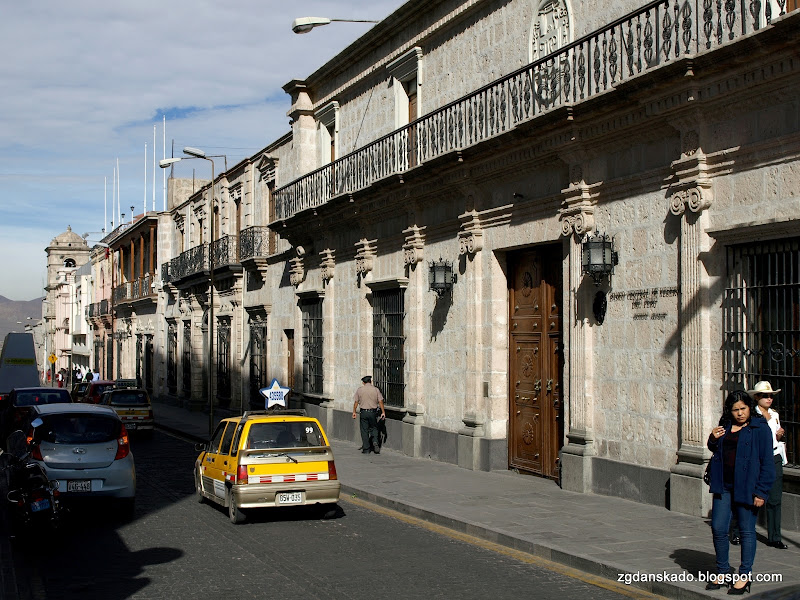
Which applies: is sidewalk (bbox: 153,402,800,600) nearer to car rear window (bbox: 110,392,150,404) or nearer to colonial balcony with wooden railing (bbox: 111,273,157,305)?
car rear window (bbox: 110,392,150,404)

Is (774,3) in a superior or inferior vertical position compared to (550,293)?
superior

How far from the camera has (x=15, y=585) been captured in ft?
29.4

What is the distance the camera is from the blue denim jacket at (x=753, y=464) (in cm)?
782

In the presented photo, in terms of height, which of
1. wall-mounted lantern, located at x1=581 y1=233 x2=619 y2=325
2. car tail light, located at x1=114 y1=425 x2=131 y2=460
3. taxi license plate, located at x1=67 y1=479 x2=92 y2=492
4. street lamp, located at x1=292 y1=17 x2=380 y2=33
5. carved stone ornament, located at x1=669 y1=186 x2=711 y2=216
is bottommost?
taxi license plate, located at x1=67 y1=479 x2=92 y2=492

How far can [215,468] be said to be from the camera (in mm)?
13359

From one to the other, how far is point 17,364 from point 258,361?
1501 cm

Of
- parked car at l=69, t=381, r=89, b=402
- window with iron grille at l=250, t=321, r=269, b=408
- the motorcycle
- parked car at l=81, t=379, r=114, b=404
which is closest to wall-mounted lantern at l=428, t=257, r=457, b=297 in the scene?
the motorcycle

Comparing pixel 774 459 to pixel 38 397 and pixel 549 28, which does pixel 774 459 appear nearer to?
pixel 549 28

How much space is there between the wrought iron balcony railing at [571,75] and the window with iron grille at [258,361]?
1070 centimetres

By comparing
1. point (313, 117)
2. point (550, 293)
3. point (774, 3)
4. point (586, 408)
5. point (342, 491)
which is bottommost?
point (342, 491)

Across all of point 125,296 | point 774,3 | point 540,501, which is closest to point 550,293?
point 540,501

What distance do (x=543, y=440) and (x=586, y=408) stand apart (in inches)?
77.5

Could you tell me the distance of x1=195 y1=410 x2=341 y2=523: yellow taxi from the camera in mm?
12227

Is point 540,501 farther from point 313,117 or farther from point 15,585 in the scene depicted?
point 313,117
